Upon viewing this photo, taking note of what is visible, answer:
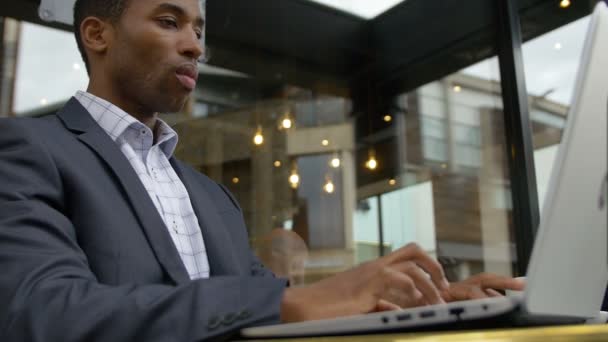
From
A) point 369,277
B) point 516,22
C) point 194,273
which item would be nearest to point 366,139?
point 516,22

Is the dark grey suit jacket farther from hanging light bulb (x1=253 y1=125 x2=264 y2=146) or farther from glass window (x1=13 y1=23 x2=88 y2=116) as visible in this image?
hanging light bulb (x1=253 y1=125 x2=264 y2=146)

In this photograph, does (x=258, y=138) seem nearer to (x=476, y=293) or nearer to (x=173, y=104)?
(x=173, y=104)

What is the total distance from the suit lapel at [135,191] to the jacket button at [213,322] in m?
0.25

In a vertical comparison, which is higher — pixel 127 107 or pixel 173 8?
pixel 173 8

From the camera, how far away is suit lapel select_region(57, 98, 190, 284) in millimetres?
817

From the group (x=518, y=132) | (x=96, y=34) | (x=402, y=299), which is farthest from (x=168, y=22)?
(x=518, y=132)

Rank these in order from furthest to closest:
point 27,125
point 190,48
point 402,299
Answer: point 190,48, point 27,125, point 402,299

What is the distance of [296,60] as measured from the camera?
4719 millimetres

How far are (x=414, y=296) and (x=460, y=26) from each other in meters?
3.77

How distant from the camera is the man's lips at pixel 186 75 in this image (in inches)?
42.8

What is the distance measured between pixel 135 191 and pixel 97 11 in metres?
→ 0.48

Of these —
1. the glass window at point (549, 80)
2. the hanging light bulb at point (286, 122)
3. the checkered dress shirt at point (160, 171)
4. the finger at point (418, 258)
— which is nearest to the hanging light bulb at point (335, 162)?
the hanging light bulb at point (286, 122)

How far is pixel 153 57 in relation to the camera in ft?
3.58

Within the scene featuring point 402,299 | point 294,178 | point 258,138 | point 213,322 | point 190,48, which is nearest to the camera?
point 213,322
